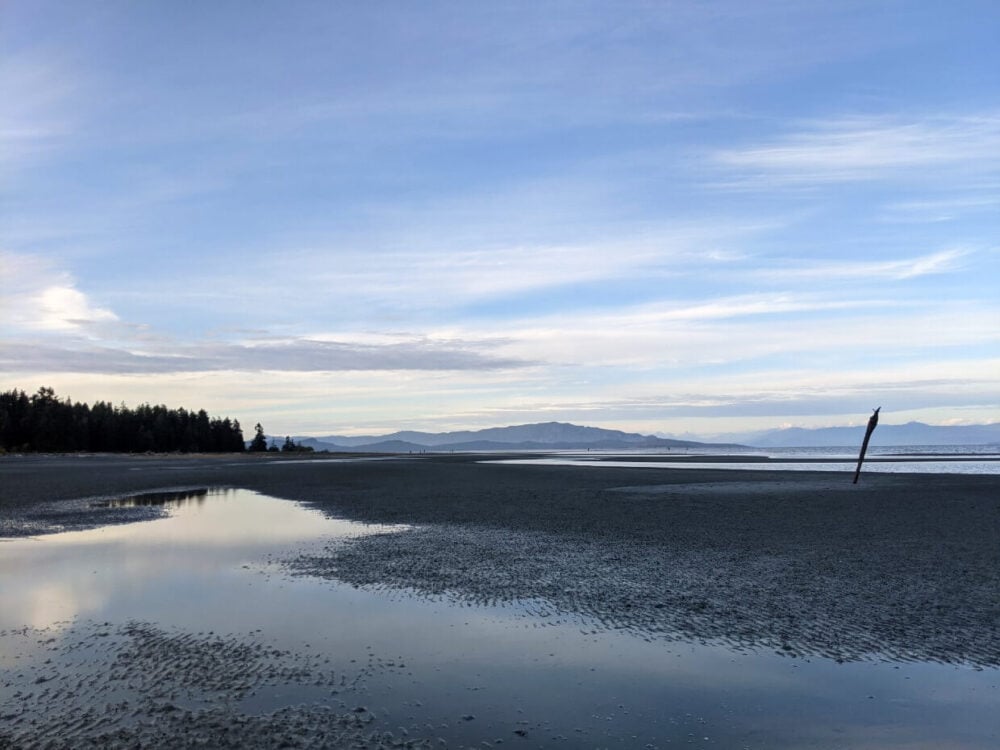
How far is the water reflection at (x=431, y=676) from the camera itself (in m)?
6.56

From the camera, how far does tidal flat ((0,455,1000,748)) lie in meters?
6.62

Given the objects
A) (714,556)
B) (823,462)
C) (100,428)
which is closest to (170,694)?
(714,556)

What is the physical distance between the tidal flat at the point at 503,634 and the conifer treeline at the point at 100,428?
10071 cm

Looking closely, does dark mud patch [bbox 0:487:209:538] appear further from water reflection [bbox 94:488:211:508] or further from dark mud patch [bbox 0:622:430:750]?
dark mud patch [bbox 0:622:430:750]

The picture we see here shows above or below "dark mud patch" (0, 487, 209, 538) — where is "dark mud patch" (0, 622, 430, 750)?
below

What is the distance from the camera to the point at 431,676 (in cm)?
801

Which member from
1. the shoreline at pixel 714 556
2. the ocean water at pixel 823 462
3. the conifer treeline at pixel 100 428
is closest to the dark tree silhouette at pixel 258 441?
the conifer treeline at pixel 100 428

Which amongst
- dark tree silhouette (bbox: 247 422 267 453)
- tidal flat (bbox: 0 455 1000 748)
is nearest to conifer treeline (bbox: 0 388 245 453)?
dark tree silhouette (bbox: 247 422 267 453)

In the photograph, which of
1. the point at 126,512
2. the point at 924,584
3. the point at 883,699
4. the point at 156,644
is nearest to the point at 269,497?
the point at 126,512

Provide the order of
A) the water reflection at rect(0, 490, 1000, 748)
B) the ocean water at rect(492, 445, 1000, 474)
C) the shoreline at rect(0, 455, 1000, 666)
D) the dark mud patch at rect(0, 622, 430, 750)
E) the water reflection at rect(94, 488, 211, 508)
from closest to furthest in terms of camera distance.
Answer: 1. the dark mud patch at rect(0, 622, 430, 750)
2. the water reflection at rect(0, 490, 1000, 748)
3. the shoreline at rect(0, 455, 1000, 666)
4. the water reflection at rect(94, 488, 211, 508)
5. the ocean water at rect(492, 445, 1000, 474)

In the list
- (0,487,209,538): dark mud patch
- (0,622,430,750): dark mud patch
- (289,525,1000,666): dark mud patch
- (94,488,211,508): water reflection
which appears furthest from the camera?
(94,488,211,508): water reflection

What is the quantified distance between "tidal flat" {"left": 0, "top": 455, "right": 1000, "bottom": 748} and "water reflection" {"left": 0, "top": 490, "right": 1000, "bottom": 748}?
4 cm

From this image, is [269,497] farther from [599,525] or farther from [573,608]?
[573,608]

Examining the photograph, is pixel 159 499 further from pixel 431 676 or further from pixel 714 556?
pixel 431 676
